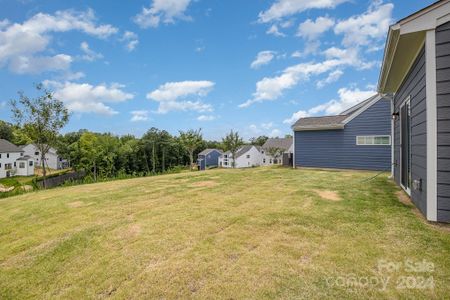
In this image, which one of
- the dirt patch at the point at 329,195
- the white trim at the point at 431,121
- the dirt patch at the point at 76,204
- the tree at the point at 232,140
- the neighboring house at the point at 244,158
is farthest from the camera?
the neighboring house at the point at 244,158

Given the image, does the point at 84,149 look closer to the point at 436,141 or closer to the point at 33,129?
the point at 33,129

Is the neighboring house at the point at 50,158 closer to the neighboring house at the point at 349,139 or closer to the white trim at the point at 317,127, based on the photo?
the white trim at the point at 317,127

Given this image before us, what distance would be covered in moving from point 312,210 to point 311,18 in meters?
10.7

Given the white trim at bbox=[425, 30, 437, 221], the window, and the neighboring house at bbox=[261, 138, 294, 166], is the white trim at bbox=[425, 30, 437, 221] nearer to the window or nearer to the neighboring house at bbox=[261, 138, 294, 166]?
the window

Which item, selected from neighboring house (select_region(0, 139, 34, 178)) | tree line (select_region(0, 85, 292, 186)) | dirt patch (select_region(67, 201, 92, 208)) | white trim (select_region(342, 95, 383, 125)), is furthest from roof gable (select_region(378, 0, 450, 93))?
neighboring house (select_region(0, 139, 34, 178))

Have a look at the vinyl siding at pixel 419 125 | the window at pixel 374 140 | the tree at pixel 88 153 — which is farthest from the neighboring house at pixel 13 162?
the vinyl siding at pixel 419 125

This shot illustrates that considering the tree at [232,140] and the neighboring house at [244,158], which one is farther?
the neighboring house at [244,158]

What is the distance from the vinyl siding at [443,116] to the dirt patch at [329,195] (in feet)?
6.47

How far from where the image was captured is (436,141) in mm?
3641

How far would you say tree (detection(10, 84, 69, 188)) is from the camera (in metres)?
14.2

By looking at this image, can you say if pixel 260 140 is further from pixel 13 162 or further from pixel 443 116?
pixel 443 116

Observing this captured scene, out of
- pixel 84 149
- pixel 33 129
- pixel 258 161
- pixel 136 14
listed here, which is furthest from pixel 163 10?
pixel 258 161

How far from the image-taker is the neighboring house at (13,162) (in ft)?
116

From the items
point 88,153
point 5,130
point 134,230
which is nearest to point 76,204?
point 134,230
